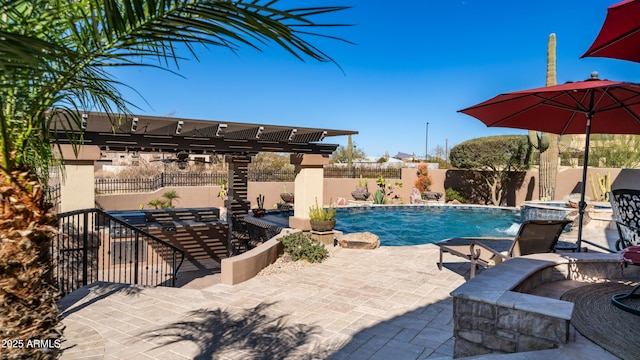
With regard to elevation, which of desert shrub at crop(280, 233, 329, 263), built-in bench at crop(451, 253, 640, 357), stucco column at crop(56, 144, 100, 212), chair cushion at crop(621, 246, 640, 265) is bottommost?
desert shrub at crop(280, 233, 329, 263)

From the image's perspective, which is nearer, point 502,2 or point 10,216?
point 10,216

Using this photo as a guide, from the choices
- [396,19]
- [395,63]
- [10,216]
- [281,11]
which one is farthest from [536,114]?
[395,63]

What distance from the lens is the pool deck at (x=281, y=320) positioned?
3914 mm

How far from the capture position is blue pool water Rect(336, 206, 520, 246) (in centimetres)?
1374

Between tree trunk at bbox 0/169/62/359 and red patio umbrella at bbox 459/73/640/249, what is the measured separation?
16.5 ft

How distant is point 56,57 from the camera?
1.54 meters

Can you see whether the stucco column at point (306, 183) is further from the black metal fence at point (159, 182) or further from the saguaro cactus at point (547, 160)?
the saguaro cactus at point (547, 160)

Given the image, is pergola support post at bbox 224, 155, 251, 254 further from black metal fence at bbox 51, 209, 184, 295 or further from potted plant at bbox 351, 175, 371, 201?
potted plant at bbox 351, 175, 371, 201

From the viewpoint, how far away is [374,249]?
9.15 m

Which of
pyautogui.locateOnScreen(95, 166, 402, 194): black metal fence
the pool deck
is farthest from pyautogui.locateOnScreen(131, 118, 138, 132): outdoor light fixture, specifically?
pyautogui.locateOnScreen(95, 166, 402, 194): black metal fence

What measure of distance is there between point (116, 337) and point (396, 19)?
18067 millimetres

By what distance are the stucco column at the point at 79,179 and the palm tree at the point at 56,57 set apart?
579 cm

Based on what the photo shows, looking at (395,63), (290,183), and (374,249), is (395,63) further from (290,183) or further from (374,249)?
(374,249)

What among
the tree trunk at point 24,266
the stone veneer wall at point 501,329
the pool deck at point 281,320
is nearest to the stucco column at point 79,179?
the pool deck at point 281,320
